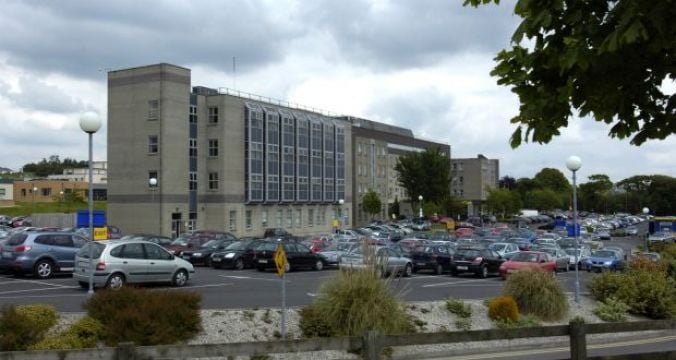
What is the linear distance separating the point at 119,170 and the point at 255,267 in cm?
3697

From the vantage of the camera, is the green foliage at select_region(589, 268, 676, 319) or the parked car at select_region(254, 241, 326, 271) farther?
the parked car at select_region(254, 241, 326, 271)

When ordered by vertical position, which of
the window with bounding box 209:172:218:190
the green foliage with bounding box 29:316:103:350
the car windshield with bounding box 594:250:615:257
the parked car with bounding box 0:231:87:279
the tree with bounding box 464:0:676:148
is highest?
the window with bounding box 209:172:218:190

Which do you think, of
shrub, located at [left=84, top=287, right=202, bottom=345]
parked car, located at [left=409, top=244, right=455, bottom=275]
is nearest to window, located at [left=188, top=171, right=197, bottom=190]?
parked car, located at [left=409, top=244, right=455, bottom=275]

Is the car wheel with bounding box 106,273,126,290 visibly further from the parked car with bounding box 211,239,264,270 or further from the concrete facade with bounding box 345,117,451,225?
the concrete facade with bounding box 345,117,451,225

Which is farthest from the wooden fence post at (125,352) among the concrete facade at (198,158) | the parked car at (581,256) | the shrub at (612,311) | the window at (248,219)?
the window at (248,219)

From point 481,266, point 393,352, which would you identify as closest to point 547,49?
point 393,352

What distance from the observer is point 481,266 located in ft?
107

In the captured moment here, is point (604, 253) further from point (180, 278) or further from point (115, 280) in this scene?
point (115, 280)

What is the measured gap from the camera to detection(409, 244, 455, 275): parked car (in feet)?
111

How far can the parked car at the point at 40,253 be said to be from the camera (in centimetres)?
2495

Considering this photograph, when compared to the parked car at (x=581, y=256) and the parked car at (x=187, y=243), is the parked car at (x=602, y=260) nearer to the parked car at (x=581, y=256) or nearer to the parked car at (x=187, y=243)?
the parked car at (x=581, y=256)

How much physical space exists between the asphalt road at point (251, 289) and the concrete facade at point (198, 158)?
33.4m

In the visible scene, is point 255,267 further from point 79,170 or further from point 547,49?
point 79,170

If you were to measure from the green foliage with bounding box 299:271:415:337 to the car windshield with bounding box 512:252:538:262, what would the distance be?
64.2 feet
